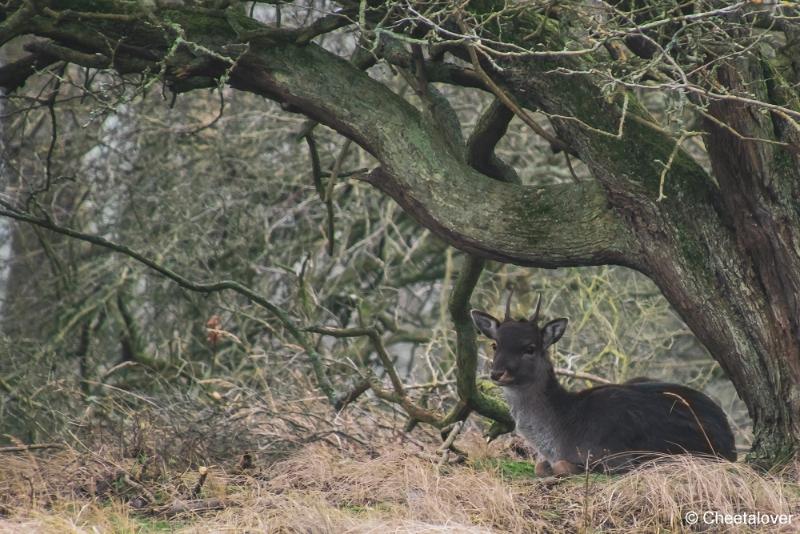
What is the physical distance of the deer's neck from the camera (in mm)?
→ 8398

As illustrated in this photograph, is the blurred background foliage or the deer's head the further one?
the blurred background foliage

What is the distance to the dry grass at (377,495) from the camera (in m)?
6.45

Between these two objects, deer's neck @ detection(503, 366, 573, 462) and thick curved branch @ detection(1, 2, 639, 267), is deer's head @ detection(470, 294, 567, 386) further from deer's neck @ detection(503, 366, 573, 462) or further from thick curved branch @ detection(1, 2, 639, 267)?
Result: thick curved branch @ detection(1, 2, 639, 267)

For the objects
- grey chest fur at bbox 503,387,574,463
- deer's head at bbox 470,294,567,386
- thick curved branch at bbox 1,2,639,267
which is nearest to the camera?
thick curved branch at bbox 1,2,639,267

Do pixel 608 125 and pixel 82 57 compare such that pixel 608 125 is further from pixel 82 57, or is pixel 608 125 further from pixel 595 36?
pixel 82 57

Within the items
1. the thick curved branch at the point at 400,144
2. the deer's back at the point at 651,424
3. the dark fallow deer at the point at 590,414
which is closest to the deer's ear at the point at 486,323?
the dark fallow deer at the point at 590,414

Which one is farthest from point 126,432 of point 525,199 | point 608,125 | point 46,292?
point 46,292

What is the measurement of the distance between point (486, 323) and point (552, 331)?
473 millimetres

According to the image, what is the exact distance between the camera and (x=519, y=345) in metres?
8.55

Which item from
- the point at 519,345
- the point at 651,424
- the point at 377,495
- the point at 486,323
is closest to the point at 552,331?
the point at 519,345

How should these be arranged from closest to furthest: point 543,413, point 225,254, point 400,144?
point 400,144
point 543,413
point 225,254

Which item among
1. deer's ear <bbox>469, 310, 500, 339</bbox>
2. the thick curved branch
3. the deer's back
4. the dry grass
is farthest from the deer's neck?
the thick curved branch

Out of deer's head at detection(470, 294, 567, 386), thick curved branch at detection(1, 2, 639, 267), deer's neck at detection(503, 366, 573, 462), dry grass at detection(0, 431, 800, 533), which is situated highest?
thick curved branch at detection(1, 2, 639, 267)

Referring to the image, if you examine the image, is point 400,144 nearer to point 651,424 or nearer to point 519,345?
point 519,345
